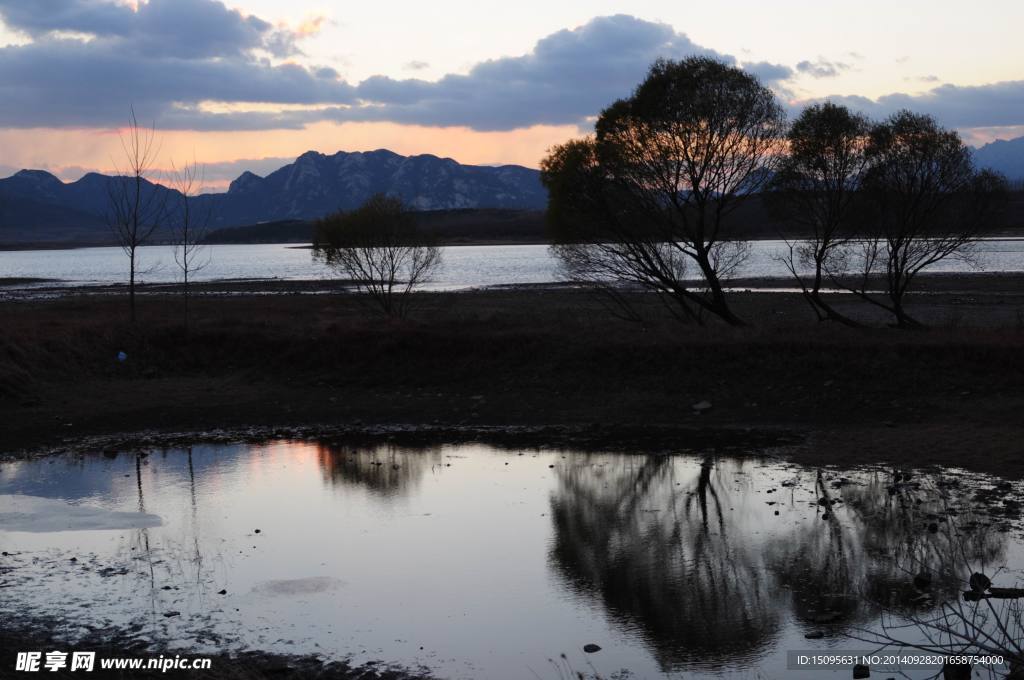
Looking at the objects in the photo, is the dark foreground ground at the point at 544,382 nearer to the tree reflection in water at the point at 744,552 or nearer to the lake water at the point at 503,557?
the tree reflection in water at the point at 744,552

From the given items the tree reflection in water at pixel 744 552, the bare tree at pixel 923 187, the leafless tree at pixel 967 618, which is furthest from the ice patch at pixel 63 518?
the bare tree at pixel 923 187

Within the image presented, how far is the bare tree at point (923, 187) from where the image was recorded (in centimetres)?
3178

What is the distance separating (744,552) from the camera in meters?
13.2

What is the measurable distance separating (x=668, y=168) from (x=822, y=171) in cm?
553

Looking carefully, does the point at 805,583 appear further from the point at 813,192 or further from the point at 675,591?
the point at 813,192

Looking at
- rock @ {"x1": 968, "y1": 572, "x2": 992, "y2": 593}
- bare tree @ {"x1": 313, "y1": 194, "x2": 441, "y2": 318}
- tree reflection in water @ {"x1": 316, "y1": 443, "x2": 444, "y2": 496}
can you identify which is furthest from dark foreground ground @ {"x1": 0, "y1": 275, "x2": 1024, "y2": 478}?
bare tree @ {"x1": 313, "y1": 194, "x2": 441, "y2": 318}

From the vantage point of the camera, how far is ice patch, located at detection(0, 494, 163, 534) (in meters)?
15.5

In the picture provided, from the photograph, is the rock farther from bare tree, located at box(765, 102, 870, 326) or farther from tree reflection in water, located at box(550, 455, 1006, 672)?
bare tree, located at box(765, 102, 870, 326)

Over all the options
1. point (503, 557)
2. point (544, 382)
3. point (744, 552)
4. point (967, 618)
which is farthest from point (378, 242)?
point (967, 618)

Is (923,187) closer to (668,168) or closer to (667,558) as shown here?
(668,168)

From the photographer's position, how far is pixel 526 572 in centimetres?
1291

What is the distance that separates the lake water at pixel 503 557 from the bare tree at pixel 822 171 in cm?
1614

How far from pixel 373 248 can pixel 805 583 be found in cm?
3843

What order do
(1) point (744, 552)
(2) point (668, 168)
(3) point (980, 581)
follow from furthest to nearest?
(2) point (668, 168) < (1) point (744, 552) < (3) point (980, 581)
